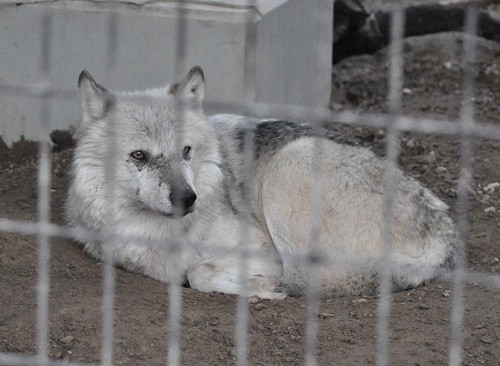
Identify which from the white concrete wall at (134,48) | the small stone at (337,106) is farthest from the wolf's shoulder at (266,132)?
the small stone at (337,106)

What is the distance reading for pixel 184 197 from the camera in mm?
4590

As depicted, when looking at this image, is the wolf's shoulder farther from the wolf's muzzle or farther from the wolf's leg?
the wolf's muzzle

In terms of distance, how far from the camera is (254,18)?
6.07 m

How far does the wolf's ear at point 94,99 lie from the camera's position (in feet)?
15.8

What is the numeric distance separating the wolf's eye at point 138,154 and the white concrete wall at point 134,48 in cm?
138

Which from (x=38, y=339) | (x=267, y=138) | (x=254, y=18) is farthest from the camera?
(x=254, y=18)

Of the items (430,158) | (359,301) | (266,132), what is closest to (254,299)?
(359,301)

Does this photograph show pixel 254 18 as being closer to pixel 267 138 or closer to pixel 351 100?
pixel 267 138

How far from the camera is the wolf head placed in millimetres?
4695

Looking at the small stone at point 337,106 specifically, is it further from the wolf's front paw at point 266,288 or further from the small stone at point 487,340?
the small stone at point 487,340

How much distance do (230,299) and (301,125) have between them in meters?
1.36

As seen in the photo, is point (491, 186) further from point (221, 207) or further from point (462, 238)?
point (221, 207)

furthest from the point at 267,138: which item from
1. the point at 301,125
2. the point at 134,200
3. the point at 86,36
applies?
the point at 86,36

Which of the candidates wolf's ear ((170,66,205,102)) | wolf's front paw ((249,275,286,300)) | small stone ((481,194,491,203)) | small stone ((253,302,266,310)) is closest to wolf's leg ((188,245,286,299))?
wolf's front paw ((249,275,286,300))
